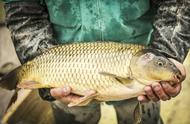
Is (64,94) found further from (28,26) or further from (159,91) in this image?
(28,26)

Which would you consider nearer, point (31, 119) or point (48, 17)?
point (48, 17)

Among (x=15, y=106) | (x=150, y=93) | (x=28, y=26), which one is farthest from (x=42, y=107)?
(x=150, y=93)

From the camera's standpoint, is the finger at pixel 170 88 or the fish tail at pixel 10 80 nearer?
the finger at pixel 170 88

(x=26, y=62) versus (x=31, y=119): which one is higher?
(x=26, y=62)

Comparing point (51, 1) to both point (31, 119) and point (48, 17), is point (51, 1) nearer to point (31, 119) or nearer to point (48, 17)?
point (48, 17)

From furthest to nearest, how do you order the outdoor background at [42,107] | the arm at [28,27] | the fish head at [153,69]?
the outdoor background at [42,107] → the arm at [28,27] → the fish head at [153,69]

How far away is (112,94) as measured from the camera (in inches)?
84.9

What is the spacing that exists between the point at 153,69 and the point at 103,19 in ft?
1.39

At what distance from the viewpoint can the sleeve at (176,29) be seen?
2.30 m

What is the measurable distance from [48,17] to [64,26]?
0.10m

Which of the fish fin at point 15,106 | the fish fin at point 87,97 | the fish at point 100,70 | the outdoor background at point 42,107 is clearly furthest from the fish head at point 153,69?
the fish fin at point 15,106

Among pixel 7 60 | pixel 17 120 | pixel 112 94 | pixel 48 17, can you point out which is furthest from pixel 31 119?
pixel 112 94

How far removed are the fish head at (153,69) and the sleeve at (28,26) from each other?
50cm

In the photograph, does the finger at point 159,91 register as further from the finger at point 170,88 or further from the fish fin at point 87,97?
the fish fin at point 87,97
